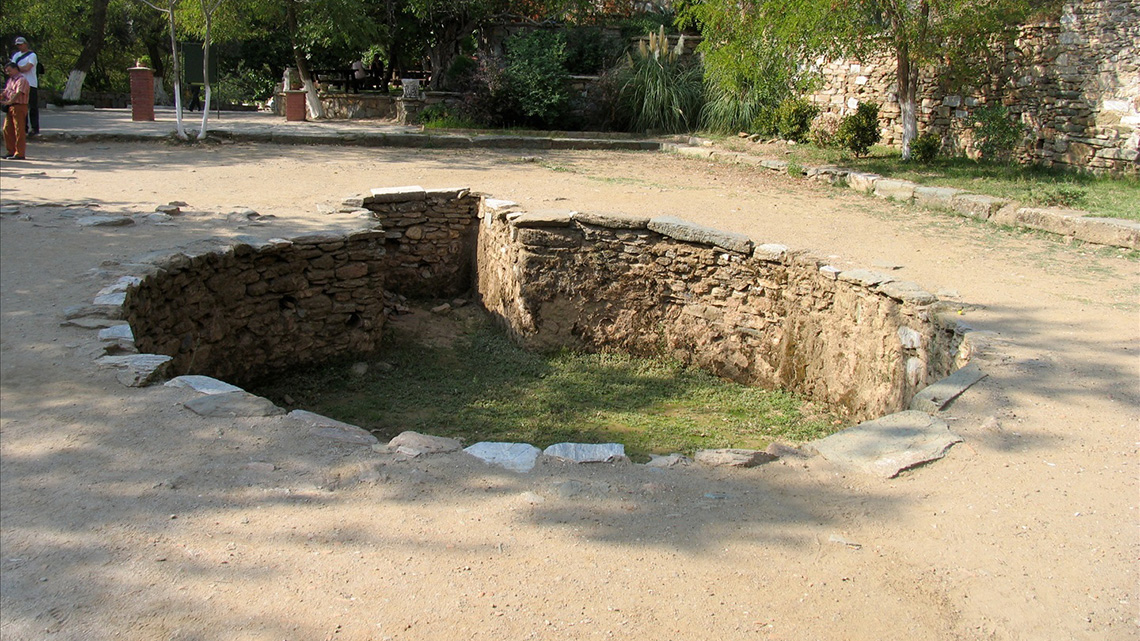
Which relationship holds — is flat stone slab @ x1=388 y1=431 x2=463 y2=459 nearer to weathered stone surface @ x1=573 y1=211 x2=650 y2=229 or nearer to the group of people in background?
weathered stone surface @ x1=573 y1=211 x2=650 y2=229

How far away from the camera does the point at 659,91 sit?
15844 mm

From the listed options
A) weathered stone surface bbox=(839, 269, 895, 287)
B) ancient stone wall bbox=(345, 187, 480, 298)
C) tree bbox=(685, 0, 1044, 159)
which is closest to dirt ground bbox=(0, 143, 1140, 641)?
weathered stone surface bbox=(839, 269, 895, 287)

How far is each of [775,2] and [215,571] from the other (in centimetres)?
984

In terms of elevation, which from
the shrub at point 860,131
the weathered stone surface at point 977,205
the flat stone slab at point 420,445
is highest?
the shrub at point 860,131

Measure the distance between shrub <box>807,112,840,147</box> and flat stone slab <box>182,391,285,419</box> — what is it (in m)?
10.9

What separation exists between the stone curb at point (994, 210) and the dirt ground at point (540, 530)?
329 cm

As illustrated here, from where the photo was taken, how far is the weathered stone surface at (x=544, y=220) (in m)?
7.95

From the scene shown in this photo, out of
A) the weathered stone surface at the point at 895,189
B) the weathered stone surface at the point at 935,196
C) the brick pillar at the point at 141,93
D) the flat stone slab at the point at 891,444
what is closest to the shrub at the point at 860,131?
the weathered stone surface at the point at 895,189

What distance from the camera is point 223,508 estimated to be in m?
3.16

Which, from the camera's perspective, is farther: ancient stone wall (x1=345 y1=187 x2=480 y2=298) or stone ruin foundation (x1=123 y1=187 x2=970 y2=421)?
ancient stone wall (x1=345 y1=187 x2=480 y2=298)

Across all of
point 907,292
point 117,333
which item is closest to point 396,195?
point 117,333

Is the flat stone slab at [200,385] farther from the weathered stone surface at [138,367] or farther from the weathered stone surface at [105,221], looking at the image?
the weathered stone surface at [105,221]

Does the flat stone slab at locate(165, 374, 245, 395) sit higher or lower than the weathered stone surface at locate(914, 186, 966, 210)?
lower

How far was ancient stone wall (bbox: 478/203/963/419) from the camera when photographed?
638 cm
